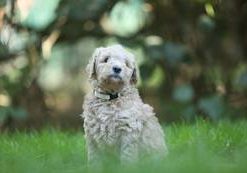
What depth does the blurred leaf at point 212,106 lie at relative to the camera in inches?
358

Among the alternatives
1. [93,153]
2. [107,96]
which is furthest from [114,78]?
[93,153]

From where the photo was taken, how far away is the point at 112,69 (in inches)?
217

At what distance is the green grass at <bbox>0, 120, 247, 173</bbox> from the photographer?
17.0 ft

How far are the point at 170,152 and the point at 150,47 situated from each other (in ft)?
11.1

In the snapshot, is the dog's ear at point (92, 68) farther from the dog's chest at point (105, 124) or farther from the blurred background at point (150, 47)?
the blurred background at point (150, 47)

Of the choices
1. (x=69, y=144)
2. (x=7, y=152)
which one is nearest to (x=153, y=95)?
(x=69, y=144)

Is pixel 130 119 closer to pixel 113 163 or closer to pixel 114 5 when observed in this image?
pixel 113 163

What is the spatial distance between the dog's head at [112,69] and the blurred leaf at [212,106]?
342cm

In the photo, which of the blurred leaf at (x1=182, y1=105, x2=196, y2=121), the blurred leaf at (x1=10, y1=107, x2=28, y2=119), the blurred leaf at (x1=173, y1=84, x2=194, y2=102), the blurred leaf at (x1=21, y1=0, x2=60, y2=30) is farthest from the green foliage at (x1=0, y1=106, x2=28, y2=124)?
the blurred leaf at (x1=182, y1=105, x2=196, y2=121)

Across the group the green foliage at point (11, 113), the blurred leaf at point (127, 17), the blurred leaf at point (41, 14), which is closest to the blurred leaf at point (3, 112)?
the green foliage at point (11, 113)

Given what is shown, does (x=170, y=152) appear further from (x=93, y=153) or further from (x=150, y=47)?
(x=150, y=47)

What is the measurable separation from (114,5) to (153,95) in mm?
1984

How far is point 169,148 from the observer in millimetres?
6340

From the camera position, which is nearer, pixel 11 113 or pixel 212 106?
pixel 11 113
